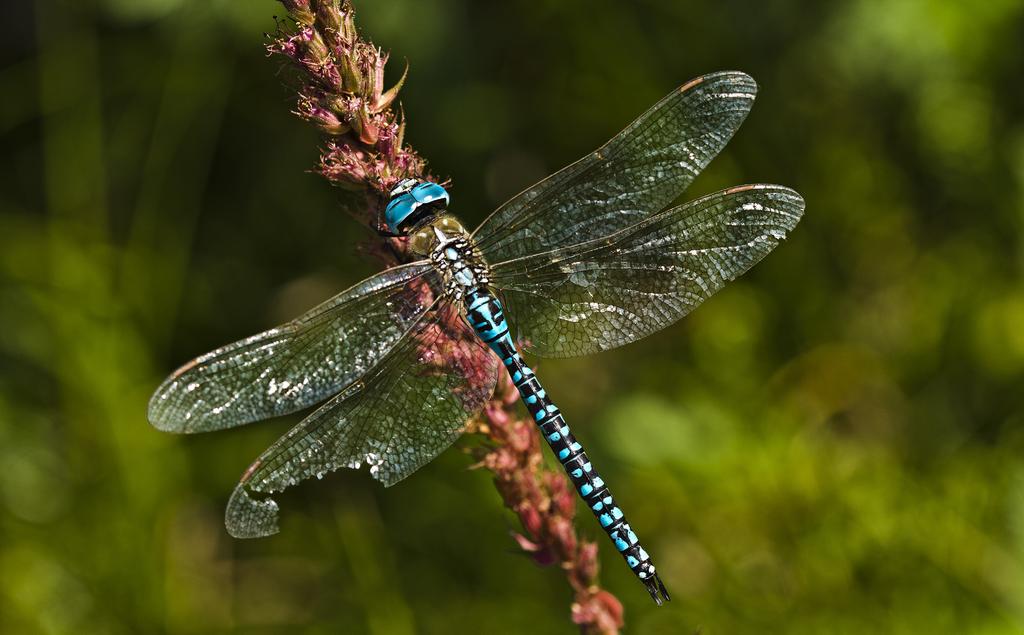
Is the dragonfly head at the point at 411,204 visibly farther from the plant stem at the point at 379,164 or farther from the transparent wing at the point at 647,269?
the transparent wing at the point at 647,269

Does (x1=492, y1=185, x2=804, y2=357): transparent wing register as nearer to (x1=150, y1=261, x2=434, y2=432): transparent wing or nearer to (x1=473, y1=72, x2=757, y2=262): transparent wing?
(x1=473, y1=72, x2=757, y2=262): transparent wing

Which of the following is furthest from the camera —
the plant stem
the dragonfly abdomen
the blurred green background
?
the blurred green background

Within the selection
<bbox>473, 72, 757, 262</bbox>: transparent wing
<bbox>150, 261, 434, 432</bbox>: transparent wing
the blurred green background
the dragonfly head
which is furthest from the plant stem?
the blurred green background

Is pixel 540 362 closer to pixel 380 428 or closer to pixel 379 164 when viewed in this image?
pixel 380 428

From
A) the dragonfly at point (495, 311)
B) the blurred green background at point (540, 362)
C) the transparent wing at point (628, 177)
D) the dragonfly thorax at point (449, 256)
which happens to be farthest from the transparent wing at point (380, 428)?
the blurred green background at point (540, 362)

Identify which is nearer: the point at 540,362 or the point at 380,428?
the point at 380,428

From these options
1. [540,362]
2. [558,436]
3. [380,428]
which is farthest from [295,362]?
[540,362]

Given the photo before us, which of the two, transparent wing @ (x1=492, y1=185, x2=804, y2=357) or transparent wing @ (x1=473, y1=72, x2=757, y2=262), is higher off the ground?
transparent wing @ (x1=473, y1=72, x2=757, y2=262)
